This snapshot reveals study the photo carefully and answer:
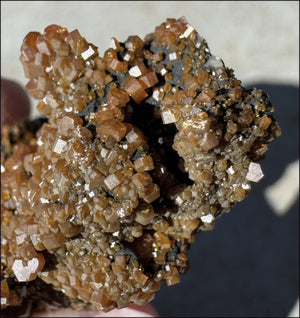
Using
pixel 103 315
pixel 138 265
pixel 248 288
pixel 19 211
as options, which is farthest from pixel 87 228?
pixel 248 288

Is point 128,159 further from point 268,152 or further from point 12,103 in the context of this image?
point 268,152

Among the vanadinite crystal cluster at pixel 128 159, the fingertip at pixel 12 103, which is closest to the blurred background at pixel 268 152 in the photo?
the fingertip at pixel 12 103

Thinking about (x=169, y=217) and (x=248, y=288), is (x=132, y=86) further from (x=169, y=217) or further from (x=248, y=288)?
(x=248, y=288)

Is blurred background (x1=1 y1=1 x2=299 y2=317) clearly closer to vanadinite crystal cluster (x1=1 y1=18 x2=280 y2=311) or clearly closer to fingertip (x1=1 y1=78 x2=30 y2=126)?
fingertip (x1=1 y1=78 x2=30 y2=126)

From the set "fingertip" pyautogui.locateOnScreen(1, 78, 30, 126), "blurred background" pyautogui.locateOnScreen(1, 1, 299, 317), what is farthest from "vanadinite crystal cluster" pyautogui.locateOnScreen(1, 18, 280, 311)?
"blurred background" pyautogui.locateOnScreen(1, 1, 299, 317)

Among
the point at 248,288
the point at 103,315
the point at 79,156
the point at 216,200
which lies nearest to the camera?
the point at 79,156

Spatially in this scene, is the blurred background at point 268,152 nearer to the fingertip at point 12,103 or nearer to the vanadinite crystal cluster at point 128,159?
the fingertip at point 12,103
